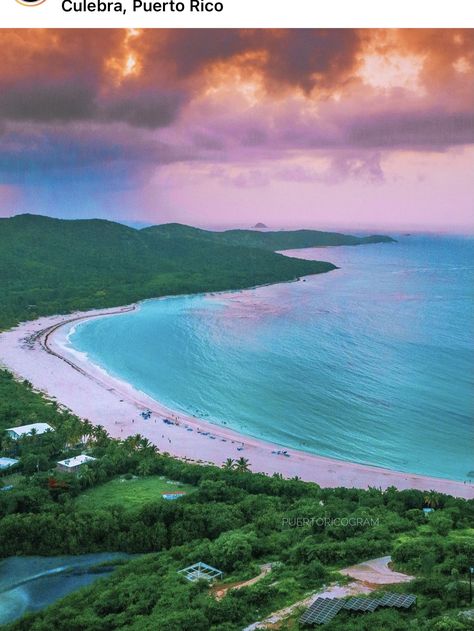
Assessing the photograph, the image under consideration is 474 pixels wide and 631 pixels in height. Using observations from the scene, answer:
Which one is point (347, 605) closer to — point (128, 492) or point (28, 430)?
point (128, 492)

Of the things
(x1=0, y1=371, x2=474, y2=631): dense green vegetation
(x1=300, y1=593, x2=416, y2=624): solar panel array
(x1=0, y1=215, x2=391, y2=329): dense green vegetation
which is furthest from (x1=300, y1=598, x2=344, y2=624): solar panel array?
(x1=0, y1=215, x2=391, y2=329): dense green vegetation

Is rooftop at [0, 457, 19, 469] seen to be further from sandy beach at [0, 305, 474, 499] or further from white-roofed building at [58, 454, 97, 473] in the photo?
sandy beach at [0, 305, 474, 499]

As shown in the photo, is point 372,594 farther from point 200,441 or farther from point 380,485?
point 200,441

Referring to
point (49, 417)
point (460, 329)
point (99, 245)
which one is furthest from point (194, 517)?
point (99, 245)

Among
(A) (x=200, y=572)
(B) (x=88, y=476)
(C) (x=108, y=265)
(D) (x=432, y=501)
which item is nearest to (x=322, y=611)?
(A) (x=200, y=572)

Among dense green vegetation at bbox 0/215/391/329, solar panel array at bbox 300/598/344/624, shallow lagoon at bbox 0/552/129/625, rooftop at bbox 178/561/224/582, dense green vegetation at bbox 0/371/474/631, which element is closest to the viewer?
Result: solar panel array at bbox 300/598/344/624

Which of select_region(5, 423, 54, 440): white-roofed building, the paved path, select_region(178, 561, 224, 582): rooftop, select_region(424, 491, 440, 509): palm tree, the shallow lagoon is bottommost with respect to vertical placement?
the shallow lagoon
